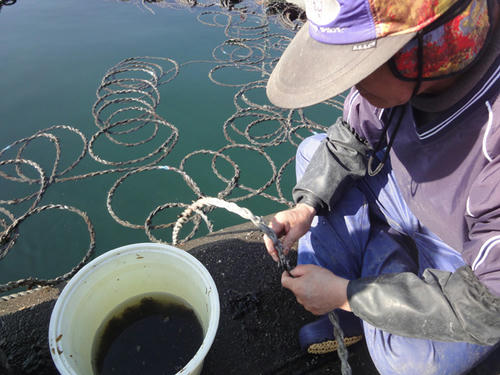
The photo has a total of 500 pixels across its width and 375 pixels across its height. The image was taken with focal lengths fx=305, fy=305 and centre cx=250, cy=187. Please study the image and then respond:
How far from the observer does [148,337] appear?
4.79ft

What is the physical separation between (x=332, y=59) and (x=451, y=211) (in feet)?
2.71

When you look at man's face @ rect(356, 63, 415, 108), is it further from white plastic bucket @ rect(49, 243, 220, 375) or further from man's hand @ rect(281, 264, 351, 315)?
white plastic bucket @ rect(49, 243, 220, 375)

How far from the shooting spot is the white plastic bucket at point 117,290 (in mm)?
1114

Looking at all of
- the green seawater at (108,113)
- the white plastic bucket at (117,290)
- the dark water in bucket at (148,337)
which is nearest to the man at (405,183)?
the white plastic bucket at (117,290)

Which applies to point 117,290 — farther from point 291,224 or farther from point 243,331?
point 291,224

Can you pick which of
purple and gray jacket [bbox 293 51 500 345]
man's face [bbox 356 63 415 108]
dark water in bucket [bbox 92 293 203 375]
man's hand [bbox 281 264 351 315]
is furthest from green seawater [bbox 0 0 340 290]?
man's face [bbox 356 63 415 108]

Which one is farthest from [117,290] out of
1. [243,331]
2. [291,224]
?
[291,224]

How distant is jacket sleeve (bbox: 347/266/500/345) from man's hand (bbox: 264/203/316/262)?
38 centimetres

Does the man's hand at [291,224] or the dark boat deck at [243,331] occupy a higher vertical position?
the man's hand at [291,224]

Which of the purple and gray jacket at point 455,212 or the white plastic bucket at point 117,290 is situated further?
the white plastic bucket at point 117,290

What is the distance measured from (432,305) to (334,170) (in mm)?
799

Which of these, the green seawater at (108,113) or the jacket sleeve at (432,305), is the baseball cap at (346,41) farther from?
the green seawater at (108,113)

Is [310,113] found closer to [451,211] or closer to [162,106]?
[162,106]

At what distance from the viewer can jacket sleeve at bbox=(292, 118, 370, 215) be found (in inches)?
65.5
